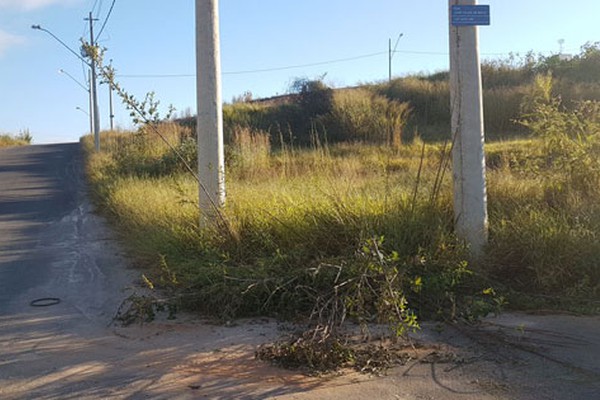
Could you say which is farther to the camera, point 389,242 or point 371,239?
point 389,242

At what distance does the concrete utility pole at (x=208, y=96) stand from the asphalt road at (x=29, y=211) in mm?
2372

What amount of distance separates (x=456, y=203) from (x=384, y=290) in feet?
7.52

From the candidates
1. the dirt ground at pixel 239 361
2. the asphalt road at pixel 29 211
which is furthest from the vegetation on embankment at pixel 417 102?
the dirt ground at pixel 239 361

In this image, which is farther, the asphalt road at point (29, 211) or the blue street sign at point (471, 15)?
the asphalt road at point (29, 211)

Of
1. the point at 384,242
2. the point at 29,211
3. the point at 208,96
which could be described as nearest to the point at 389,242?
the point at 384,242

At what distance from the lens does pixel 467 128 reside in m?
6.45

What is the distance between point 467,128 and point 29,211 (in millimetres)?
9980

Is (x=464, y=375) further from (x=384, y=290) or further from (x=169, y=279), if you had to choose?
(x=169, y=279)

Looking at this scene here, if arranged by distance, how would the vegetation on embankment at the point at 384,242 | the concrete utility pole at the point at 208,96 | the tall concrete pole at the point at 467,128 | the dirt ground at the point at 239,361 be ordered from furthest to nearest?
the concrete utility pole at the point at 208,96 → the tall concrete pole at the point at 467,128 → the vegetation on embankment at the point at 384,242 → the dirt ground at the point at 239,361

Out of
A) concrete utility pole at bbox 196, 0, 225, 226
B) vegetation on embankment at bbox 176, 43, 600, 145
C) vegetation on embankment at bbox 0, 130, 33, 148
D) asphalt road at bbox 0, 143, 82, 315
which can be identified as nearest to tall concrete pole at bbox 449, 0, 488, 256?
concrete utility pole at bbox 196, 0, 225, 226

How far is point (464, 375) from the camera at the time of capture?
4.09 m

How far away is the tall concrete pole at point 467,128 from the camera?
6.39m

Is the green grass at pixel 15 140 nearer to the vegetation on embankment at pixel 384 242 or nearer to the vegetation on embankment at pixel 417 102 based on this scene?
the vegetation on embankment at pixel 417 102

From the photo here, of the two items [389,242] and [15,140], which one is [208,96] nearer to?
[389,242]
